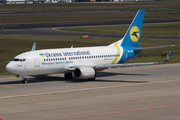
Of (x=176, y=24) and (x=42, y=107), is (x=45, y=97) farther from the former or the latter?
(x=176, y=24)

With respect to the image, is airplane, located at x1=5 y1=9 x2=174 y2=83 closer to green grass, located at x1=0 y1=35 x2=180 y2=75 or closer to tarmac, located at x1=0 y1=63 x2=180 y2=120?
tarmac, located at x1=0 y1=63 x2=180 y2=120

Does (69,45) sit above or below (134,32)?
below

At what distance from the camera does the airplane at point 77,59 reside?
43.2 meters

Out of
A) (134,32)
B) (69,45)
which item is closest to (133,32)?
(134,32)

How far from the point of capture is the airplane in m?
43.2

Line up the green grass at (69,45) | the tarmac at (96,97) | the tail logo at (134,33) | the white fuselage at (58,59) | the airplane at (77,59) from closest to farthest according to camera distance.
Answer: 1. the tarmac at (96,97)
2. the white fuselage at (58,59)
3. the airplane at (77,59)
4. the tail logo at (134,33)
5. the green grass at (69,45)

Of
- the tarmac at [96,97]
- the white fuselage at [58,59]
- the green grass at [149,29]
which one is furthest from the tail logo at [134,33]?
the green grass at [149,29]

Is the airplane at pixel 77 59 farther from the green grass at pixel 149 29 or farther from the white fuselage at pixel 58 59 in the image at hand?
the green grass at pixel 149 29

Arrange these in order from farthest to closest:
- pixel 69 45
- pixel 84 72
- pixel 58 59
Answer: pixel 69 45
pixel 58 59
pixel 84 72

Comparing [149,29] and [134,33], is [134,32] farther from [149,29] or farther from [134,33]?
[149,29]

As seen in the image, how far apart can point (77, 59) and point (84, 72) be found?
311 cm

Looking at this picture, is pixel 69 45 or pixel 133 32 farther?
pixel 69 45

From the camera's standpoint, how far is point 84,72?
44406 mm

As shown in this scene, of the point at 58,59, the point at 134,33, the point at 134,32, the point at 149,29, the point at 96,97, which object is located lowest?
the point at 96,97
